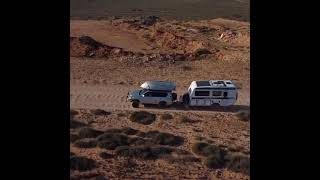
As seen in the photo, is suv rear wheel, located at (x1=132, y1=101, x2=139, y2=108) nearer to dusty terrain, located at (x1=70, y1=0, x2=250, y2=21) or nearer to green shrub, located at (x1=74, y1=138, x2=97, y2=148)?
green shrub, located at (x1=74, y1=138, x2=97, y2=148)

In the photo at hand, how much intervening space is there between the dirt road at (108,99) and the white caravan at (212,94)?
255 millimetres

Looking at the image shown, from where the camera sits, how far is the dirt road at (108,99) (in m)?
18.5

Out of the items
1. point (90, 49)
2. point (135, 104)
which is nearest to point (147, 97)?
point (135, 104)

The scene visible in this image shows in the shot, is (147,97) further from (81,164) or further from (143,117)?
(81,164)

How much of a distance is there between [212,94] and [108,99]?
13.5 ft

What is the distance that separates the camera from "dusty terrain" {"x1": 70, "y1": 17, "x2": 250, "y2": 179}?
Answer: 12.7 metres

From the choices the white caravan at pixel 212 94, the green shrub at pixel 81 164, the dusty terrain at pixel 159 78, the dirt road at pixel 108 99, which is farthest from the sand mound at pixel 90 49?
the green shrub at pixel 81 164

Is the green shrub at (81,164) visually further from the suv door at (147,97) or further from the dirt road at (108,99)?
the suv door at (147,97)
